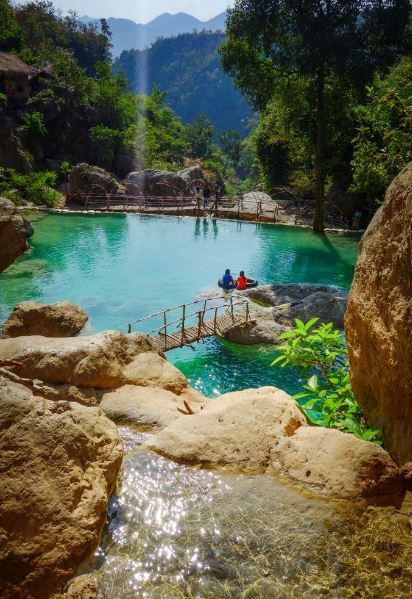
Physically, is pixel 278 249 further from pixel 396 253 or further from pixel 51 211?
pixel 396 253

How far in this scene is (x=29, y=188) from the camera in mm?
31859

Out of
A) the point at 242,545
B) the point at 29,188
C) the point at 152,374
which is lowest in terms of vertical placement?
the point at 152,374

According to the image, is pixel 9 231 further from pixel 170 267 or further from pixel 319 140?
pixel 319 140

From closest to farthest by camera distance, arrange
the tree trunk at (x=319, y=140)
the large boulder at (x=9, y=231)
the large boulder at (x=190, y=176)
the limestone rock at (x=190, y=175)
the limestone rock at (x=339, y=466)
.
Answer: the limestone rock at (x=339, y=466), the large boulder at (x=9, y=231), the tree trunk at (x=319, y=140), the large boulder at (x=190, y=176), the limestone rock at (x=190, y=175)

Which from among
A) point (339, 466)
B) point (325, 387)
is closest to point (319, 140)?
point (325, 387)

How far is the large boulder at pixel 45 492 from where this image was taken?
11.4 feet

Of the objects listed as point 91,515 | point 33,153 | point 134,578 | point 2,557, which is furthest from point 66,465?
point 33,153

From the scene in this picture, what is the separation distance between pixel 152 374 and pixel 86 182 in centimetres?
2899

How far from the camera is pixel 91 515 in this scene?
3.96 metres

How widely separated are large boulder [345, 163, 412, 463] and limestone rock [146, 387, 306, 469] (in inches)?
39.1

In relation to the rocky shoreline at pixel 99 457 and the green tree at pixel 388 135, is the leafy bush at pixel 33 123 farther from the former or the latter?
the rocky shoreline at pixel 99 457

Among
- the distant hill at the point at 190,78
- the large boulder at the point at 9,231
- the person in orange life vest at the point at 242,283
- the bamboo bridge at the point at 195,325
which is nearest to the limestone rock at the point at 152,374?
the bamboo bridge at the point at 195,325

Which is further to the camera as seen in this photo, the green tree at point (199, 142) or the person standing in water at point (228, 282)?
the green tree at point (199, 142)

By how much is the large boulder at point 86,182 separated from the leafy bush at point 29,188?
126cm
